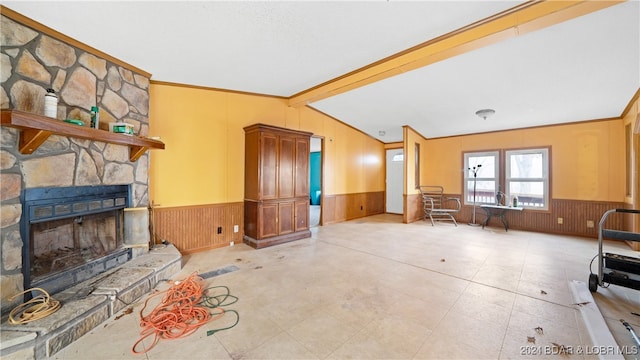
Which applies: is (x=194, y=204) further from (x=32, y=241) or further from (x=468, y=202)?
(x=468, y=202)

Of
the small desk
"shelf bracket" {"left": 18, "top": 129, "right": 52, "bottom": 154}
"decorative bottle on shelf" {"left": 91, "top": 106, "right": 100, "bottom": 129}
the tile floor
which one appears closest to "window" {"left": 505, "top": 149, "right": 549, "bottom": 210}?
the small desk

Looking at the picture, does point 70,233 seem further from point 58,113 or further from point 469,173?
point 469,173

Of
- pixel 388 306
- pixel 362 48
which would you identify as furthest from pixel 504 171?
pixel 388 306

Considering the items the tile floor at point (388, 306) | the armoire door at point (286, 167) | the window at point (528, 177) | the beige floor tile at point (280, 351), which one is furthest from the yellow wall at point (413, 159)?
the beige floor tile at point (280, 351)

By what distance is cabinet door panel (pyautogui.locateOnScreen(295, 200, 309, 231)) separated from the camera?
478 cm

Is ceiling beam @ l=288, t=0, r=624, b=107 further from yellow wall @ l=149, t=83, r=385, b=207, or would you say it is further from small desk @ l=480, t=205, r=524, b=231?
small desk @ l=480, t=205, r=524, b=231

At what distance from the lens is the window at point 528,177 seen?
5.56m

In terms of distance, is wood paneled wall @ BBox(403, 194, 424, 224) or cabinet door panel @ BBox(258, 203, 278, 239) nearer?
cabinet door panel @ BBox(258, 203, 278, 239)

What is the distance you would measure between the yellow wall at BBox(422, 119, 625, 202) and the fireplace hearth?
25.2 ft

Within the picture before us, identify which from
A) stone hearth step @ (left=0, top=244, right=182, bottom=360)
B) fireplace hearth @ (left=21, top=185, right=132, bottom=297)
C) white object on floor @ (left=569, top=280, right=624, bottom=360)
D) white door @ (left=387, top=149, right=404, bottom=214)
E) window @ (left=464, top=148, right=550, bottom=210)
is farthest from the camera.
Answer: white door @ (left=387, top=149, right=404, bottom=214)

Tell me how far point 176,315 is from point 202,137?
2.76 m

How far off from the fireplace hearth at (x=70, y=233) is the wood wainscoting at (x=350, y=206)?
4105 millimetres

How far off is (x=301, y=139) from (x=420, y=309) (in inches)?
138

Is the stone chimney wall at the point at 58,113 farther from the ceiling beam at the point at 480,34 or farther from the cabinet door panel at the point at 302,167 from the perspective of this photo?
the ceiling beam at the point at 480,34
